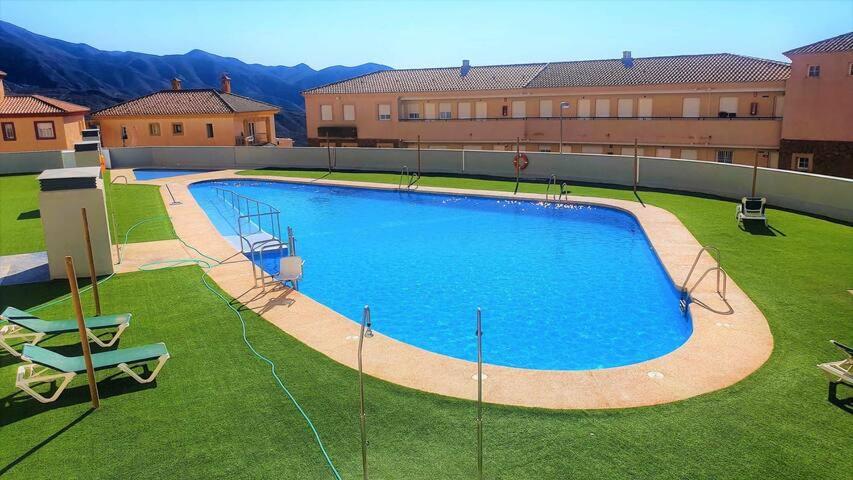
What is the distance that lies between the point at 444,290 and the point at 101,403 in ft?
29.0

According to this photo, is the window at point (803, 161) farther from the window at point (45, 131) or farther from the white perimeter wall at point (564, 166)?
the window at point (45, 131)

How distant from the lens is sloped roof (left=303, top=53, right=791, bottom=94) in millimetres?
40031

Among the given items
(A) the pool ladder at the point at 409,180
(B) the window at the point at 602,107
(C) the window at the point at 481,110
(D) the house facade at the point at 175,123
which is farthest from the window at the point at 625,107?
(D) the house facade at the point at 175,123

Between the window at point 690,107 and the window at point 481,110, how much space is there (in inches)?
552

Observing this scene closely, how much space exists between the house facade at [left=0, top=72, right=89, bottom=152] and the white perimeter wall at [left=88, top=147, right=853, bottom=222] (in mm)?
6899

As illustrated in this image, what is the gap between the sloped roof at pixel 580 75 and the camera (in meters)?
40.0

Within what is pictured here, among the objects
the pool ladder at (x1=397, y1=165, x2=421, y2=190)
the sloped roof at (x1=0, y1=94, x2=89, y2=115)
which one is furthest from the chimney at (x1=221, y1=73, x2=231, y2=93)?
the pool ladder at (x1=397, y1=165, x2=421, y2=190)

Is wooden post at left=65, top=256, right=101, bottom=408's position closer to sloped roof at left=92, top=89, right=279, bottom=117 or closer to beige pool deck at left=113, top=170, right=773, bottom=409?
beige pool deck at left=113, top=170, right=773, bottom=409

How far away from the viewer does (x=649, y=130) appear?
4075 cm

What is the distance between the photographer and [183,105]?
48.5 m

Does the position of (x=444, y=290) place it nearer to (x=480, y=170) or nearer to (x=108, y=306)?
(x=108, y=306)

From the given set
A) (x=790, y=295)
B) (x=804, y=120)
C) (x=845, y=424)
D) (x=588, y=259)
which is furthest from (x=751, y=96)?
(x=845, y=424)

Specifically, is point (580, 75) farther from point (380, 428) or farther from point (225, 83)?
point (380, 428)

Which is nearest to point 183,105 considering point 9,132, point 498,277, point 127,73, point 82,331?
point 9,132
